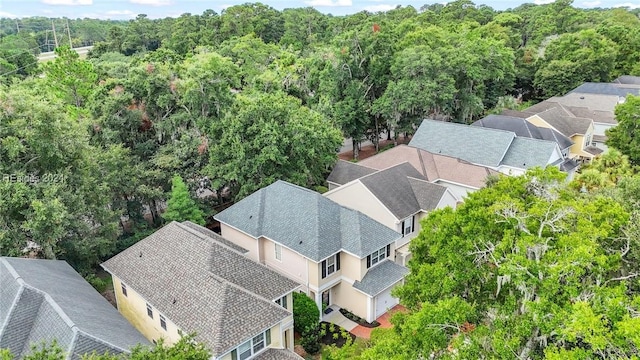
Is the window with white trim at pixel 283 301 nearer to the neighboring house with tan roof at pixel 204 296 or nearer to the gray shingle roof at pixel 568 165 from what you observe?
the neighboring house with tan roof at pixel 204 296

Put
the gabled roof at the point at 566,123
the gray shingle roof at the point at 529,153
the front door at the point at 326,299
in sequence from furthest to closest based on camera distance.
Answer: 1. the gabled roof at the point at 566,123
2. the gray shingle roof at the point at 529,153
3. the front door at the point at 326,299

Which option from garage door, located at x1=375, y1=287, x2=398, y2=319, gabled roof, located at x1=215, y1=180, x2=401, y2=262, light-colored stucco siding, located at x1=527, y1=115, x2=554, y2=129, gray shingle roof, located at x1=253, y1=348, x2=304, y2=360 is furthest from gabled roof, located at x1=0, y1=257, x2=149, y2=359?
light-colored stucco siding, located at x1=527, y1=115, x2=554, y2=129

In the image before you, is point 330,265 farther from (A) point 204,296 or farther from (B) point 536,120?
(B) point 536,120

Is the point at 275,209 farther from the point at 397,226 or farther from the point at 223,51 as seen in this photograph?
the point at 223,51

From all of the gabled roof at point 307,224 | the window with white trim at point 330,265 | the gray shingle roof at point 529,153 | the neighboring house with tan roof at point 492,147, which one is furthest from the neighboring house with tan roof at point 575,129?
the window with white trim at point 330,265

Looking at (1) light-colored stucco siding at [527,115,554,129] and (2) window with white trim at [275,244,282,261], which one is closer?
(2) window with white trim at [275,244,282,261]

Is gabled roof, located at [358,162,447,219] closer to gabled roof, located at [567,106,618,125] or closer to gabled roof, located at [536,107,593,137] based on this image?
gabled roof, located at [536,107,593,137]

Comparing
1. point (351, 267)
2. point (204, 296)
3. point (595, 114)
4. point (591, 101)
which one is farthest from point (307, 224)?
point (591, 101)

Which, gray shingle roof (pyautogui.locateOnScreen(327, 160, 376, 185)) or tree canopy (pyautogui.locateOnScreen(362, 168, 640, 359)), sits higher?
tree canopy (pyautogui.locateOnScreen(362, 168, 640, 359))
